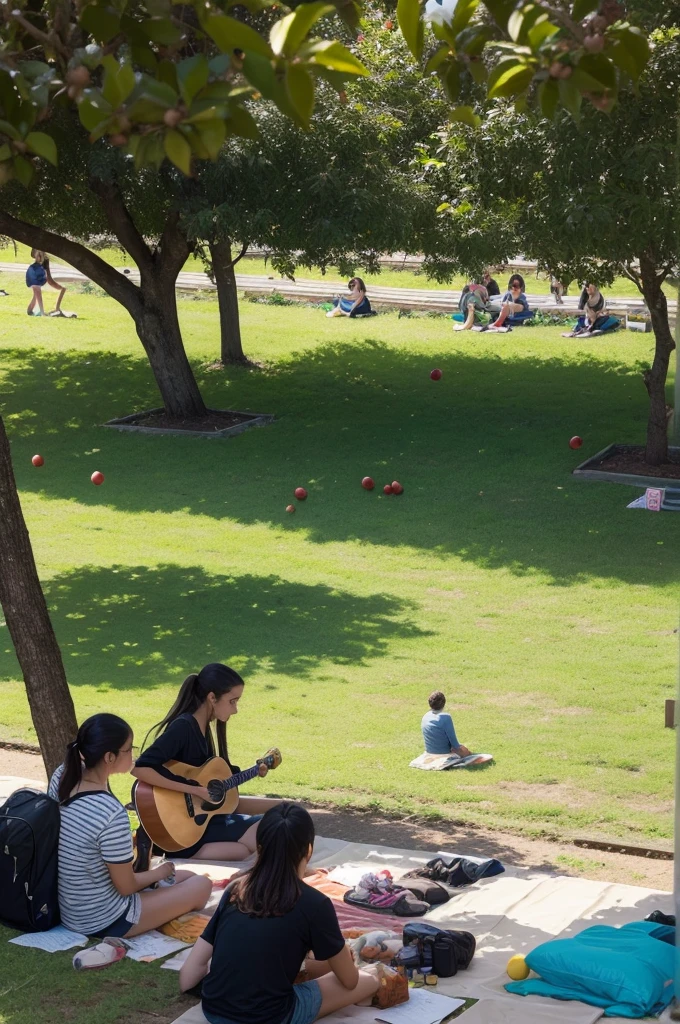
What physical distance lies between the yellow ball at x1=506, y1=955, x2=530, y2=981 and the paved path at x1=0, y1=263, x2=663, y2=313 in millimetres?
24285

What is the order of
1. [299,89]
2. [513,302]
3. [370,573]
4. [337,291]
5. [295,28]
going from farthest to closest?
[337,291] < [513,302] < [370,573] < [299,89] < [295,28]

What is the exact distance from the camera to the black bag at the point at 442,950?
584cm

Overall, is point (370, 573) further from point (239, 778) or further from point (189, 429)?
point (239, 778)

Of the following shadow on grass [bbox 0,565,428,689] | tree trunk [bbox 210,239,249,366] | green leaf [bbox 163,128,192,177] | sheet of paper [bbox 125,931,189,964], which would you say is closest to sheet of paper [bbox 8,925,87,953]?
sheet of paper [bbox 125,931,189,964]

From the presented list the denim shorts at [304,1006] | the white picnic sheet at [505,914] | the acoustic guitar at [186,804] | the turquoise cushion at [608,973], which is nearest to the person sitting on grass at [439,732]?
the white picnic sheet at [505,914]

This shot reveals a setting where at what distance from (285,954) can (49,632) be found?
10.6 feet

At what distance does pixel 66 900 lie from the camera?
6.11 m

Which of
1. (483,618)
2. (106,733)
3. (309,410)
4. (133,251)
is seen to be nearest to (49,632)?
(106,733)

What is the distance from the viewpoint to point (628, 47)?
3.51 metres

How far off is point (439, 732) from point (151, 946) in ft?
12.9

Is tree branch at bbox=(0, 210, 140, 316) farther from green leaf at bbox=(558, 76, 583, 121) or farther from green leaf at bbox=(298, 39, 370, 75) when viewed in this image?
green leaf at bbox=(298, 39, 370, 75)

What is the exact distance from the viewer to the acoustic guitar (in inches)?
283

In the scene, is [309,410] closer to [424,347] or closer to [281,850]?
[424,347]

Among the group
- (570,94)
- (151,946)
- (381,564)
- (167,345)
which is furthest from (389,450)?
(570,94)
